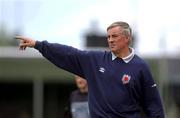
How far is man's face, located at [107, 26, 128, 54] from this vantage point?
8453mm

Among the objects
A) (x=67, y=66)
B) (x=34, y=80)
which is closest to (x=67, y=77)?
(x=34, y=80)

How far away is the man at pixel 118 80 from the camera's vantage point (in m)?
8.40

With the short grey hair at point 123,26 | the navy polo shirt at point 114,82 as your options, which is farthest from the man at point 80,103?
the short grey hair at point 123,26

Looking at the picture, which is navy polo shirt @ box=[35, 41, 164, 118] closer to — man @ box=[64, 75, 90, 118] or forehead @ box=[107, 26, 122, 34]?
forehead @ box=[107, 26, 122, 34]

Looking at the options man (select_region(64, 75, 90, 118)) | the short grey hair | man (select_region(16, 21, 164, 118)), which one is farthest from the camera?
man (select_region(64, 75, 90, 118))

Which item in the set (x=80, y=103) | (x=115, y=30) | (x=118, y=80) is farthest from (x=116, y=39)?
(x=80, y=103)

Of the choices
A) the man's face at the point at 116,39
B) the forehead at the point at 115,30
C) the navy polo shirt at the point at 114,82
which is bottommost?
the navy polo shirt at the point at 114,82

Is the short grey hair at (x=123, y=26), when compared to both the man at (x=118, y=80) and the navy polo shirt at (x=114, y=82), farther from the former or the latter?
the navy polo shirt at (x=114, y=82)

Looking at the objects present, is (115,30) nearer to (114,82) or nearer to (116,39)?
(116,39)

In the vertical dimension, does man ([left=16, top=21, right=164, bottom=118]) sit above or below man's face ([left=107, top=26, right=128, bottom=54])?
below

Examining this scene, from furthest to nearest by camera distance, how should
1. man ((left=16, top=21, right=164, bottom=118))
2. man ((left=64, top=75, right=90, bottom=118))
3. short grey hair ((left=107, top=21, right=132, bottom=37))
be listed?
man ((left=64, top=75, right=90, bottom=118)) → short grey hair ((left=107, top=21, right=132, bottom=37)) → man ((left=16, top=21, right=164, bottom=118))

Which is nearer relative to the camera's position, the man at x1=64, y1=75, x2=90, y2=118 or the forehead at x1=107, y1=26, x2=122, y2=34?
the forehead at x1=107, y1=26, x2=122, y2=34

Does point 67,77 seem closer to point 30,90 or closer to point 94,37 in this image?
point 30,90

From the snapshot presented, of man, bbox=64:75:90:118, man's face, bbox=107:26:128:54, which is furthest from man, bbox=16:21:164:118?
man, bbox=64:75:90:118
